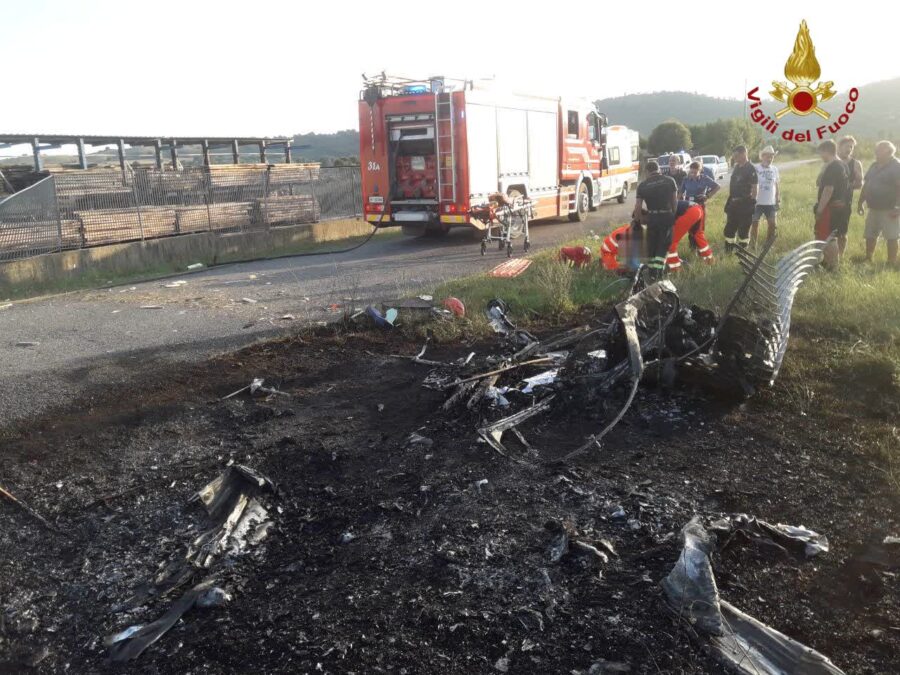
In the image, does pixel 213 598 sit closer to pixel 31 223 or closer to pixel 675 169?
pixel 675 169

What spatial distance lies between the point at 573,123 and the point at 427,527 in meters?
17.4

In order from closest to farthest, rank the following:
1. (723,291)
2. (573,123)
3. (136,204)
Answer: (723,291) < (136,204) < (573,123)

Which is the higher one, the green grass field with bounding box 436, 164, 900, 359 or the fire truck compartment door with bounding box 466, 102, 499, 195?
the fire truck compartment door with bounding box 466, 102, 499, 195

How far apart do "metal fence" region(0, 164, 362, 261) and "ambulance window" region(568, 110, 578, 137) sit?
19.6ft

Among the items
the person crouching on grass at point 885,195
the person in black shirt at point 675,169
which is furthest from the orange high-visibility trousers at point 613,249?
the person crouching on grass at point 885,195

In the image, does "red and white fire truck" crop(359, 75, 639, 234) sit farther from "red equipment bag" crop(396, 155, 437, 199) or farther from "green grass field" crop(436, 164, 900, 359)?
"green grass field" crop(436, 164, 900, 359)

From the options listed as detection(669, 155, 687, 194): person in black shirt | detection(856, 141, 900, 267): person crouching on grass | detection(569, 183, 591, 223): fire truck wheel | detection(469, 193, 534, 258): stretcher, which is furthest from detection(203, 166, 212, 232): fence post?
detection(856, 141, 900, 267): person crouching on grass

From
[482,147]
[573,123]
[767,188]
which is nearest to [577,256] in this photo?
[767,188]

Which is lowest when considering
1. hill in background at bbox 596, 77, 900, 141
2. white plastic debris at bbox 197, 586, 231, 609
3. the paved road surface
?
white plastic debris at bbox 197, 586, 231, 609

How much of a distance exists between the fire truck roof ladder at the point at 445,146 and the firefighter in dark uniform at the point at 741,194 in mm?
5749

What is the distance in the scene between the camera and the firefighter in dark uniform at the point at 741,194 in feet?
36.1

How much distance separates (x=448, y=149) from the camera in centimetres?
1509

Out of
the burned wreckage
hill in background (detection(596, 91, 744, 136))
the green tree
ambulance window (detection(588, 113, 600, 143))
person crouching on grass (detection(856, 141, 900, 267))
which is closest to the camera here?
the burned wreckage

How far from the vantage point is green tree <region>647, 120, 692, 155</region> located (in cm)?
5234
